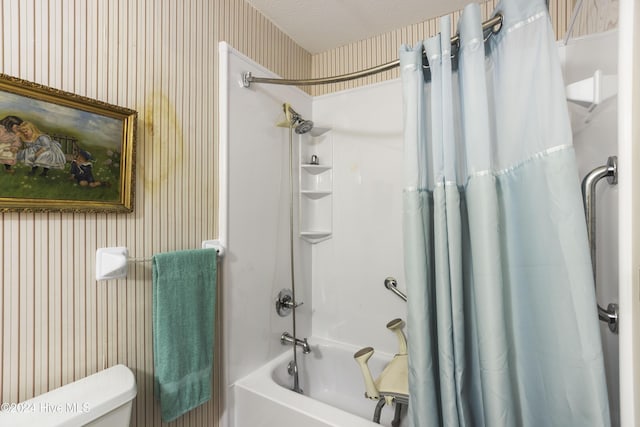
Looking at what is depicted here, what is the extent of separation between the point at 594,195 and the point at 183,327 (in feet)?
4.72

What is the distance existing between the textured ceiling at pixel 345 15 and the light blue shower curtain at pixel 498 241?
79cm

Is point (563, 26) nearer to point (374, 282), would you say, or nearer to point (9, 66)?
point (374, 282)

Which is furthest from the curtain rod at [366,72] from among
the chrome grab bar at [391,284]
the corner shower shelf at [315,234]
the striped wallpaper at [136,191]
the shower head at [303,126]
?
the chrome grab bar at [391,284]

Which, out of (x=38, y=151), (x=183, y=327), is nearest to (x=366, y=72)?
(x=38, y=151)

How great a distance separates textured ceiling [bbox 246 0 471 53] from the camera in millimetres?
1569

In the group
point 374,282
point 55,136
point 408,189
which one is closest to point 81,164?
point 55,136

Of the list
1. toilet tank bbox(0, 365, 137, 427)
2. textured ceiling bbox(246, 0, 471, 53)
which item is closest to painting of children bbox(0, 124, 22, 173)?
toilet tank bbox(0, 365, 137, 427)

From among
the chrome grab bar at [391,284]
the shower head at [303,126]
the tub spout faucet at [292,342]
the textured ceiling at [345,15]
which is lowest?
the tub spout faucet at [292,342]

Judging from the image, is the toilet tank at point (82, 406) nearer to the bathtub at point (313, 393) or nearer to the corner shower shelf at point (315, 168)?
the bathtub at point (313, 393)

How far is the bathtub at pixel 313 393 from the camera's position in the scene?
47.4 inches

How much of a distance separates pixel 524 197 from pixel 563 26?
1208 millimetres

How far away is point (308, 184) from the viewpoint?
6.66ft

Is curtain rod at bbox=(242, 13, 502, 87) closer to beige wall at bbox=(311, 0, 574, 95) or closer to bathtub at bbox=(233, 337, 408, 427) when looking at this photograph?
beige wall at bbox=(311, 0, 574, 95)

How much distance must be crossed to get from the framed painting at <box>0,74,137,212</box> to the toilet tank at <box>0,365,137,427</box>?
53cm
